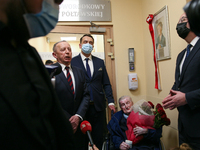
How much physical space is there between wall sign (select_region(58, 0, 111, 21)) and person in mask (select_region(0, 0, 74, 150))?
2295 millimetres

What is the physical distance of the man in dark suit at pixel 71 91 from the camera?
5.25 ft

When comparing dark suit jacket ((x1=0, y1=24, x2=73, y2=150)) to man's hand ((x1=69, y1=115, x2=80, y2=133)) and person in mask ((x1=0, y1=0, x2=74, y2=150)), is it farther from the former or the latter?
man's hand ((x1=69, y1=115, x2=80, y2=133))

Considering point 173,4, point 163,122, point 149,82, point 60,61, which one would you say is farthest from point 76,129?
point 173,4

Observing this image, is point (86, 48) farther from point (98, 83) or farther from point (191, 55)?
point (191, 55)

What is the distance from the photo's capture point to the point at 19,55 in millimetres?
519

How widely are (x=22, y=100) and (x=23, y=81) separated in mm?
63

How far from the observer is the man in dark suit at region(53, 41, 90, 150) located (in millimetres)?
1600

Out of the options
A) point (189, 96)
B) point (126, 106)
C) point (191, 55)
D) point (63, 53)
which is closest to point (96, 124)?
point (126, 106)

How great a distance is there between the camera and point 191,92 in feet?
4.15

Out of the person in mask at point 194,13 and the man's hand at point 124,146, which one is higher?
the person in mask at point 194,13

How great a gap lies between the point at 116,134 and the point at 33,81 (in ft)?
4.94

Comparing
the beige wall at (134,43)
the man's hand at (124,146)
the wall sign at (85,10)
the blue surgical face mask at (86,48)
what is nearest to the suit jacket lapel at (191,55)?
the man's hand at (124,146)

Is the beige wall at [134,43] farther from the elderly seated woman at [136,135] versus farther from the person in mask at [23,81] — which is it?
the person in mask at [23,81]

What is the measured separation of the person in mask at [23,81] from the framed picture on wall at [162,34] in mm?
1901
